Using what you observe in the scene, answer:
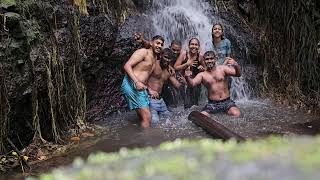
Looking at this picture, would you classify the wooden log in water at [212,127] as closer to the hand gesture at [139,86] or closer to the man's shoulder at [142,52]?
the hand gesture at [139,86]

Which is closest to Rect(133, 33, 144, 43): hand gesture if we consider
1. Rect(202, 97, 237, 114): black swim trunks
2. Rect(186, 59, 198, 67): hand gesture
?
Rect(186, 59, 198, 67): hand gesture

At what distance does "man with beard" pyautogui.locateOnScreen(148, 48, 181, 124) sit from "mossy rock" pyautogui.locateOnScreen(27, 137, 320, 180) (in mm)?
5152

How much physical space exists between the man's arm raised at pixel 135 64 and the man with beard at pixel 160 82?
0.37 metres

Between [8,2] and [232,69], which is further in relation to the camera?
[232,69]

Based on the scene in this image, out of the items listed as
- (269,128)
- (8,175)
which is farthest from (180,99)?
(8,175)

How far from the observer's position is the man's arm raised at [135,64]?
248 inches

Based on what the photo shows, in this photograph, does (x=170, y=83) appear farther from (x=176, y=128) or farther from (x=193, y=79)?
(x=176, y=128)

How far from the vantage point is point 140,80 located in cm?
654

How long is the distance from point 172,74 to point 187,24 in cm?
154

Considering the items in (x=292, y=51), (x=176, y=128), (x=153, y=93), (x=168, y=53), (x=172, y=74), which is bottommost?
(x=176, y=128)

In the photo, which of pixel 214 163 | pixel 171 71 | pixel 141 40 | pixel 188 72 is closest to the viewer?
pixel 214 163

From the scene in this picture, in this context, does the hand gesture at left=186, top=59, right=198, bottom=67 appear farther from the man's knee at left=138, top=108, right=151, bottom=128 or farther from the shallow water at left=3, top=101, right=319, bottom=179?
the man's knee at left=138, top=108, right=151, bottom=128

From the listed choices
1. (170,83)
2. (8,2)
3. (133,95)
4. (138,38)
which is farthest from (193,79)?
(8,2)

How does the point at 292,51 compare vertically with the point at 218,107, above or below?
above
